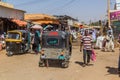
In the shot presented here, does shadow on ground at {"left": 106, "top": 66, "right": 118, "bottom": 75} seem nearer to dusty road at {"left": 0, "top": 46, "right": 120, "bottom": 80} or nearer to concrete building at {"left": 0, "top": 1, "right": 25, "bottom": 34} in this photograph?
dusty road at {"left": 0, "top": 46, "right": 120, "bottom": 80}

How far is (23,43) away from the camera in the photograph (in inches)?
900

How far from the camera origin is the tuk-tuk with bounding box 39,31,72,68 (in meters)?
16.5

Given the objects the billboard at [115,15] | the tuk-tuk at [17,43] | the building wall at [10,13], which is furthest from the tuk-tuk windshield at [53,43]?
the building wall at [10,13]

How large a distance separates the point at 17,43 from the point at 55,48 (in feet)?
20.4

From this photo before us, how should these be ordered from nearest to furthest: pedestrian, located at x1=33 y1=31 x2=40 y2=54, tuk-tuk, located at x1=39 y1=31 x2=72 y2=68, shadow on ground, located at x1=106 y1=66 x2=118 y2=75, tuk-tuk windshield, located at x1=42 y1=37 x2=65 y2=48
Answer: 1. shadow on ground, located at x1=106 y1=66 x2=118 y2=75
2. tuk-tuk, located at x1=39 y1=31 x2=72 y2=68
3. tuk-tuk windshield, located at x1=42 y1=37 x2=65 y2=48
4. pedestrian, located at x1=33 y1=31 x2=40 y2=54

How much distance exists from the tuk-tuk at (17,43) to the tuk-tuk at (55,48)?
554 centimetres

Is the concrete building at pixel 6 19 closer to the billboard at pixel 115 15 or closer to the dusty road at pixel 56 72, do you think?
the billboard at pixel 115 15

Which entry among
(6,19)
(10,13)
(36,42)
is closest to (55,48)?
(36,42)

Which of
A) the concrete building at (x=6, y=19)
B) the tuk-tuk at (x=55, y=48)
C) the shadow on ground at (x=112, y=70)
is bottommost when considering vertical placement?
the shadow on ground at (x=112, y=70)

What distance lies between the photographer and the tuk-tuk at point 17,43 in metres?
22.2

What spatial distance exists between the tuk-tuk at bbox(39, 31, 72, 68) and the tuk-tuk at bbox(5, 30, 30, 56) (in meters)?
5.54

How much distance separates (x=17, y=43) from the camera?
880 inches

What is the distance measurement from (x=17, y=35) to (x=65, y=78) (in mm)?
10061

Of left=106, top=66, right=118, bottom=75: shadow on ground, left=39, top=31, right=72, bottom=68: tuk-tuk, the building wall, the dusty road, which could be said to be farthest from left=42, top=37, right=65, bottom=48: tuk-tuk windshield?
the building wall
